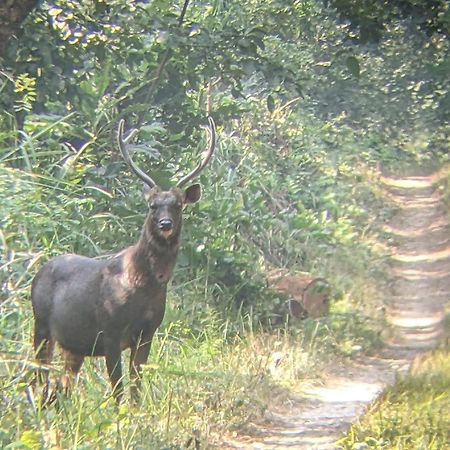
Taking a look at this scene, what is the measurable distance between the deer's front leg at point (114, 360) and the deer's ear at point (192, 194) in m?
1.41

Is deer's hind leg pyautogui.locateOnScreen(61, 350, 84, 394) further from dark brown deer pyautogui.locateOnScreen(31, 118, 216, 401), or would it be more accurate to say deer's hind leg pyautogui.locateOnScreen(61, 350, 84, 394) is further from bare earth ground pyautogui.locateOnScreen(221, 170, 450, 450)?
bare earth ground pyautogui.locateOnScreen(221, 170, 450, 450)

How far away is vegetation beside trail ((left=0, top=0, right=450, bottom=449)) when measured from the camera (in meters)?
8.98

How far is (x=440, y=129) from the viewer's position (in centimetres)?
2425

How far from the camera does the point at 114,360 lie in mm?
8961

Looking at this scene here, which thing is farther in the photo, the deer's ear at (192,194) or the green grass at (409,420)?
the deer's ear at (192,194)

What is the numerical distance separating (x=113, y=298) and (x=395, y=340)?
675 centimetres

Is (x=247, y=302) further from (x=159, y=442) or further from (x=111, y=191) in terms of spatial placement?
(x=159, y=442)

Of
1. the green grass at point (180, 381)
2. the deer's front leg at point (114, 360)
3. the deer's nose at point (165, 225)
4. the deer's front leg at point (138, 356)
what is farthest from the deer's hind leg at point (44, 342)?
the deer's nose at point (165, 225)

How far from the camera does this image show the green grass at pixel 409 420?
811cm

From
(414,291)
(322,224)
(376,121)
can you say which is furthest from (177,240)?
(376,121)

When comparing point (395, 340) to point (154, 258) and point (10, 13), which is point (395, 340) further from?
point (10, 13)

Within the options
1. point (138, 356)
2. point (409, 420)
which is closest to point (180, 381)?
point (138, 356)

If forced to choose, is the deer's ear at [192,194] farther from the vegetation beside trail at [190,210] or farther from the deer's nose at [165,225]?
the vegetation beside trail at [190,210]

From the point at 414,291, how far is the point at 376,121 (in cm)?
603
